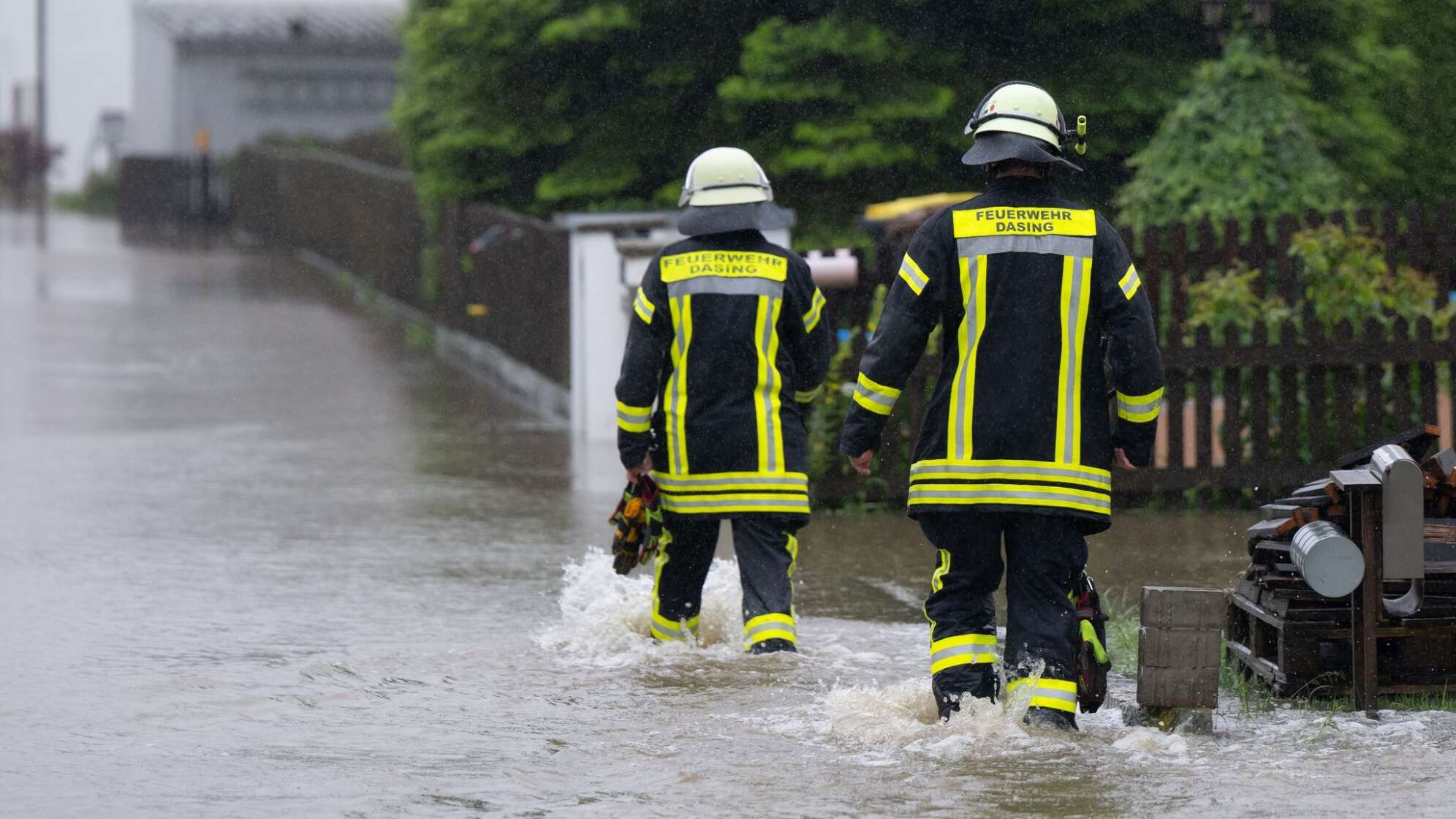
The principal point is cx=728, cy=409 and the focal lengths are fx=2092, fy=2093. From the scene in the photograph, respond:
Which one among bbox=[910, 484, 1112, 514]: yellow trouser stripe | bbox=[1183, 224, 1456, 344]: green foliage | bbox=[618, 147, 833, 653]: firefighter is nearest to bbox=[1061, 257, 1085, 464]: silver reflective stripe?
bbox=[910, 484, 1112, 514]: yellow trouser stripe

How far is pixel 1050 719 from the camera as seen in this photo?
18.0 feet

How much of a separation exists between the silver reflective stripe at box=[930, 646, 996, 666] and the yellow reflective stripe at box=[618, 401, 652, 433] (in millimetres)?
1502

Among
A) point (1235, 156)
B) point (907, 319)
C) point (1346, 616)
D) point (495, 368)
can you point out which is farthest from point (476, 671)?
point (495, 368)

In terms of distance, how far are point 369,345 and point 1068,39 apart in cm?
662

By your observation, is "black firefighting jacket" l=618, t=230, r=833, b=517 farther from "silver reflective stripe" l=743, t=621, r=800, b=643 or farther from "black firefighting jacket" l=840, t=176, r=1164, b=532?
"black firefighting jacket" l=840, t=176, r=1164, b=532

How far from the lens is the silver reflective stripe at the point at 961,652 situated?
219 inches

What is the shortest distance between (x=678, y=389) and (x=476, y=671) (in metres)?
1.11

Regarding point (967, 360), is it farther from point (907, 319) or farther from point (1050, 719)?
point (1050, 719)

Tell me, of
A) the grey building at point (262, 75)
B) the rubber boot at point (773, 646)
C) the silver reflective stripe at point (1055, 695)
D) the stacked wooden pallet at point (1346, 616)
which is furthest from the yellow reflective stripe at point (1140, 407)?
the grey building at point (262, 75)

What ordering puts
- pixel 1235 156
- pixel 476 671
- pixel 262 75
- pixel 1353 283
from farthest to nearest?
1. pixel 262 75
2. pixel 1235 156
3. pixel 1353 283
4. pixel 476 671

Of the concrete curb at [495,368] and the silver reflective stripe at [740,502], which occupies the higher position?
the concrete curb at [495,368]

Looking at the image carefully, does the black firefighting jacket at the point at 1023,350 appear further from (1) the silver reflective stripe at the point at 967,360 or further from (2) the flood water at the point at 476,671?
(2) the flood water at the point at 476,671

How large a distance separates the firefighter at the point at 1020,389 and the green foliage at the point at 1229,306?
4278 millimetres

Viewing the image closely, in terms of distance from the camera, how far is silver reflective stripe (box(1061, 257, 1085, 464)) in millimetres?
5539
